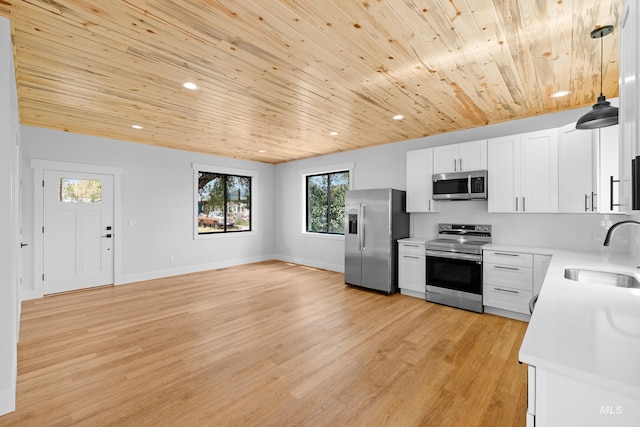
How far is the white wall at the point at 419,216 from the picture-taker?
371 centimetres

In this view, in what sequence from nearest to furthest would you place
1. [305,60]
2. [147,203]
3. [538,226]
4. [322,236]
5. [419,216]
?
[305,60] < [538,226] < [419,216] < [147,203] < [322,236]

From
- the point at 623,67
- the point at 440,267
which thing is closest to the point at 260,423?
the point at 623,67

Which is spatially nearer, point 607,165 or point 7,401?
point 7,401

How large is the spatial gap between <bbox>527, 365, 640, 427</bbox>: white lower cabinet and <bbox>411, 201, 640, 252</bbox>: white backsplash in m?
3.52

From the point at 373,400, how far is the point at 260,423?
0.80m

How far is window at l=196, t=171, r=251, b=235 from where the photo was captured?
664 centimetres

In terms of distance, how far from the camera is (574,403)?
2.92 feet

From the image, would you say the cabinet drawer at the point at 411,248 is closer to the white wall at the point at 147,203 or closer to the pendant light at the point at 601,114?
the pendant light at the point at 601,114

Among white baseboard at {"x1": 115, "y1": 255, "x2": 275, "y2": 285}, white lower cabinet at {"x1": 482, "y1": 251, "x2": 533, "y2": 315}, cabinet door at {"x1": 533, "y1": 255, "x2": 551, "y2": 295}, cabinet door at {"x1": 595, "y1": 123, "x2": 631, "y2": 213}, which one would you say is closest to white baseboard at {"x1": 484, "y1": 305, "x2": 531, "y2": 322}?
white lower cabinet at {"x1": 482, "y1": 251, "x2": 533, "y2": 315}

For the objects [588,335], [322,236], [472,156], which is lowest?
[322,236]

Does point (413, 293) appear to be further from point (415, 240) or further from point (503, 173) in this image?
point (503, 173)

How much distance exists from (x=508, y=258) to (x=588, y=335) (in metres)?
2.93

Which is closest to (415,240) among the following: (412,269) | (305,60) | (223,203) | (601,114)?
(412,269)

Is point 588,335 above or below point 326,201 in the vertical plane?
below
